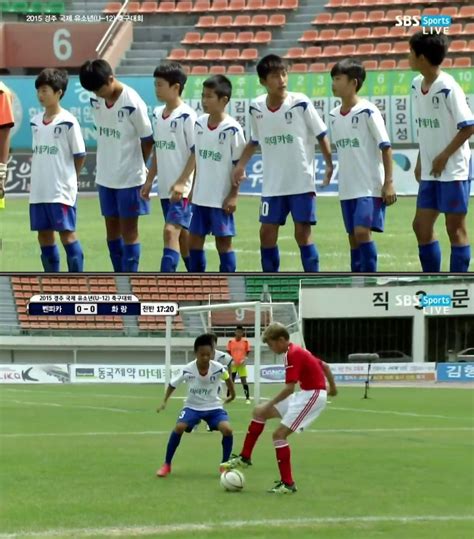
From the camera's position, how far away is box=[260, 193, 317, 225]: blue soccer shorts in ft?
33.3

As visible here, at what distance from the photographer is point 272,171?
33.3 feet

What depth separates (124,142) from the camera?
1043 cm

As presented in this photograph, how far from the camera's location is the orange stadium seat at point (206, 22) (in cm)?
999

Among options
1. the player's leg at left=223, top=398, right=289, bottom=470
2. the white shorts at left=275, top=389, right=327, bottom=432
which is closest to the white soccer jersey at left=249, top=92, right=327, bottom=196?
the white shorts at left=275, top=389, right=327, bottom=432

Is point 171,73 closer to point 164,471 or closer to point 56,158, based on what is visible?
point 56,158

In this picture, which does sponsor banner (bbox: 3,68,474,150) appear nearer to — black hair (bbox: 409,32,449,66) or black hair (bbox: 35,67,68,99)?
black hair (bbox: 35,67,68,99)

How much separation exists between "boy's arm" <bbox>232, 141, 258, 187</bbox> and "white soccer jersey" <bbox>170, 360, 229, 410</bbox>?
2313mm

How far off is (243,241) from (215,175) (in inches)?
133

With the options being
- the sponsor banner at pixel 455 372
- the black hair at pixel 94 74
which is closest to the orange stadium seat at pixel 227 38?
the black hair at pixel 94 74

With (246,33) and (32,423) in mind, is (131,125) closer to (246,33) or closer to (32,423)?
(246,33)

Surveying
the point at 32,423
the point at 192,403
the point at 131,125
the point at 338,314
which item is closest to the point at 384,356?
the point at 338,314

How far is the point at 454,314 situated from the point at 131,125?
20652 millimetres

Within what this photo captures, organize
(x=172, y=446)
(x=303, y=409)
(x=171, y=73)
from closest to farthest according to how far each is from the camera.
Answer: (x=171, y=73) → (x=303, y=409) → (x=172, y=446)

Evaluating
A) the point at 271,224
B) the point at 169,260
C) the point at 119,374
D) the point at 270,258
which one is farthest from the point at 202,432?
the point at 119,374
